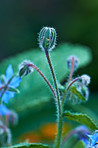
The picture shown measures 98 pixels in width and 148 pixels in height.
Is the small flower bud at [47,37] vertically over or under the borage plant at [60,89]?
over

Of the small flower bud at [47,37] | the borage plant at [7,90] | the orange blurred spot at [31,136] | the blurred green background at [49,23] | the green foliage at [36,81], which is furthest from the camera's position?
the blurred green background at [49,23]

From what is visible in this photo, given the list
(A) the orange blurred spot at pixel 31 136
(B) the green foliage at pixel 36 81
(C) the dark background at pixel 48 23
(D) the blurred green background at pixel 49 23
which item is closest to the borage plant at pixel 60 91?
(B) the green foliage at pixel 36 81

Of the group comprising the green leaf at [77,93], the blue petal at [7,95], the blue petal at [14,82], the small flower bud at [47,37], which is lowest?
the green leaf at [77,93]

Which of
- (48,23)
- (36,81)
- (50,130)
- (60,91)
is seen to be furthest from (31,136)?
(48,23)

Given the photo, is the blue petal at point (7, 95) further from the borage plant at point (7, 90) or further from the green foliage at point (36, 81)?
the green foliage at point (36, 81)

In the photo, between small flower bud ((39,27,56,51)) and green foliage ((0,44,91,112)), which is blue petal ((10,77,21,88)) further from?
green foliage ((0,44,91,112))

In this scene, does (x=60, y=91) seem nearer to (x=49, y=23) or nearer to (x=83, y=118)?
(x=83, y=118)

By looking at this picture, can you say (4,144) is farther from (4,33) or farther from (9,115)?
(4,33)

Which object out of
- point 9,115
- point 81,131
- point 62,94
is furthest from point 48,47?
point 9,115

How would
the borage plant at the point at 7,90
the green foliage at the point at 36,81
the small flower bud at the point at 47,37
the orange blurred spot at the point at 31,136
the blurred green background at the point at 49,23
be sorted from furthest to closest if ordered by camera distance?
the blurred green background at the point at 49,23, the orange blurred spot at the point at 31,136, the green foliage at the point at 36,81, the borage plant at the point at 7,90, the small flower bud at the point at 47,37

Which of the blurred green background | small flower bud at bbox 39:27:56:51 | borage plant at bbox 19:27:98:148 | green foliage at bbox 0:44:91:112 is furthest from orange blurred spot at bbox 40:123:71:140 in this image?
small flower bud at bbox 39:27:56:51
